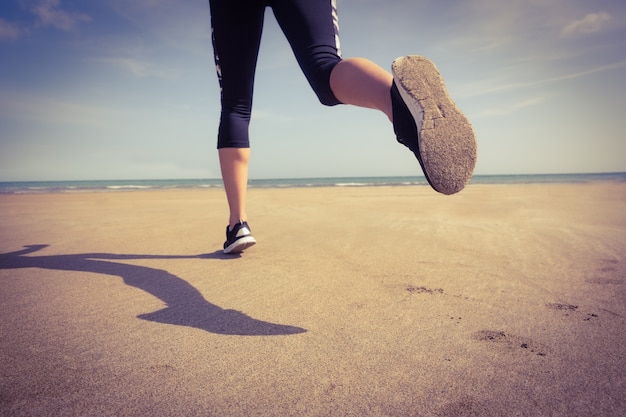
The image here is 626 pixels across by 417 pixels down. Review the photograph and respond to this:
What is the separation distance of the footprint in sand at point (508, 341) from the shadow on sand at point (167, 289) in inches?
18.3

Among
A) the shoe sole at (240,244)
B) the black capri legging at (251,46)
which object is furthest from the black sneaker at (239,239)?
the black capri legging at (251,46)

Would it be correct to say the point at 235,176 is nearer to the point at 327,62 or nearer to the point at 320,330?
the point at 327,62

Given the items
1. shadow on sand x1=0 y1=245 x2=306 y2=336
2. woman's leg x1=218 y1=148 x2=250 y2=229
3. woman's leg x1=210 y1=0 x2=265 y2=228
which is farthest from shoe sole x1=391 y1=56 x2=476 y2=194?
woman's leg x1=218 y1=148 x2=250 y2=229

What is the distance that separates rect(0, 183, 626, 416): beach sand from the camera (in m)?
0.66

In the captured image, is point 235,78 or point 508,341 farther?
point 235,78

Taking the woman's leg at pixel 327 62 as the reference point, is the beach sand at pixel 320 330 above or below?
below

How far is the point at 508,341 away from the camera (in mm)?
878

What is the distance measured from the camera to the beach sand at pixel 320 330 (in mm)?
656

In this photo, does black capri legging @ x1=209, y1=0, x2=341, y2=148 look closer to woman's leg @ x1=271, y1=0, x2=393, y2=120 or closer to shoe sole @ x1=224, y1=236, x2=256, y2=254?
woman's leg @ x1=271, y1=0, x2=393, y2=120

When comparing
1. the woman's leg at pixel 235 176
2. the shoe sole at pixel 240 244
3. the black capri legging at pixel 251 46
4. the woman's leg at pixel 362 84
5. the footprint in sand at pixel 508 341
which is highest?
the black capri legging at pixel 251 46

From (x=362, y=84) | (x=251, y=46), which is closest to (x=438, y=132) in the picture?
(x=362, y=84)

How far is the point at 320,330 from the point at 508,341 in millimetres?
466

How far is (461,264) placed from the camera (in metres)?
1.59

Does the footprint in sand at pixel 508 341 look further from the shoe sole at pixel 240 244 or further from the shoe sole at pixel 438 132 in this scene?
the shoe sole at pixel 240 244
